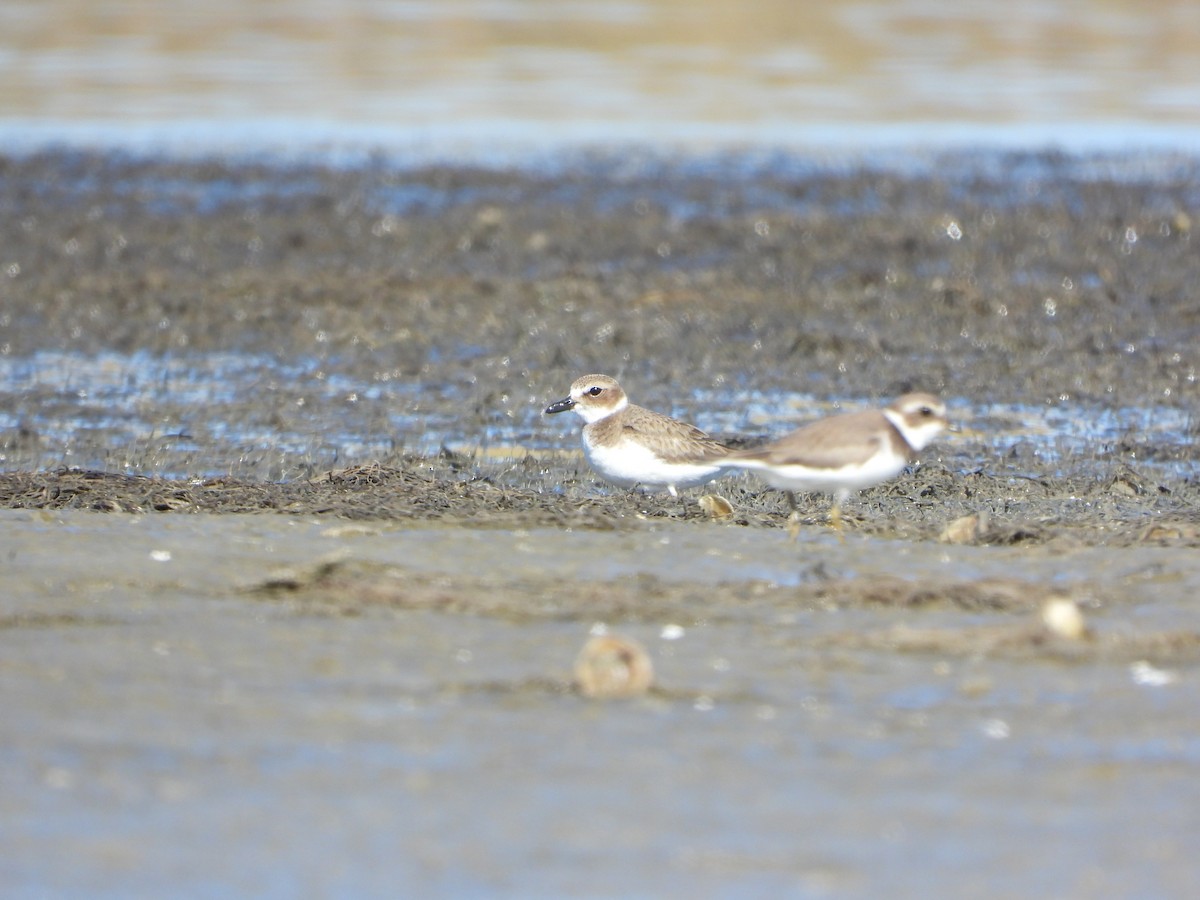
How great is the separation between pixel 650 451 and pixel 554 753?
336cm

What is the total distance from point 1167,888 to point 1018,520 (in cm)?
397

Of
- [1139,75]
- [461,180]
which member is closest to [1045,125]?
[1139,75]

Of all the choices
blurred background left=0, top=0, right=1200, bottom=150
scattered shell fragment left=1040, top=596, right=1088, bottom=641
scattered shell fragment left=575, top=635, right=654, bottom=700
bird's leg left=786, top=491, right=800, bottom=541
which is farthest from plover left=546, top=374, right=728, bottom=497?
blurred background left=0, top=0, right=1200, bottom=150

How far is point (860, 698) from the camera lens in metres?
5.19

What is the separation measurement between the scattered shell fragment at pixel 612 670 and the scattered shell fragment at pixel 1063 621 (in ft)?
4.43

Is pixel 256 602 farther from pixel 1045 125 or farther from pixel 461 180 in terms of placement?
pixel 1045 125

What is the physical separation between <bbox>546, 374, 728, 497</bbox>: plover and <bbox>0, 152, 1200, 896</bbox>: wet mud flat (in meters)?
0.36

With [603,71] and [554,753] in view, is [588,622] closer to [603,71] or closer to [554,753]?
[554,753]

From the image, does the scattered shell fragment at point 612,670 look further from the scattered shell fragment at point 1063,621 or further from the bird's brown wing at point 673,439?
the bird's brown wing at point 673,439

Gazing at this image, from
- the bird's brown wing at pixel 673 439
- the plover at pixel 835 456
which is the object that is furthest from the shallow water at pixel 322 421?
the plover at pixel 835 456

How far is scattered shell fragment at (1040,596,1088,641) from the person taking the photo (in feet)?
18.5

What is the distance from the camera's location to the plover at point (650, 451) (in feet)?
26.0

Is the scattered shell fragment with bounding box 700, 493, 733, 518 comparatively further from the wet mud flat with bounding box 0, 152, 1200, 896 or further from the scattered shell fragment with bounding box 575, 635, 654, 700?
the scattered shell fragment with bounding box 575, 635, 654, 700

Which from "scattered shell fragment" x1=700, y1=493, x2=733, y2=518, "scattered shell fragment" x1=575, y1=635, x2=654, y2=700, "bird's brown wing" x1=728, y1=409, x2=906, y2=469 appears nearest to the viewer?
"scattered shell fragment" x1=575, y1=635, x2=654, y2=700
